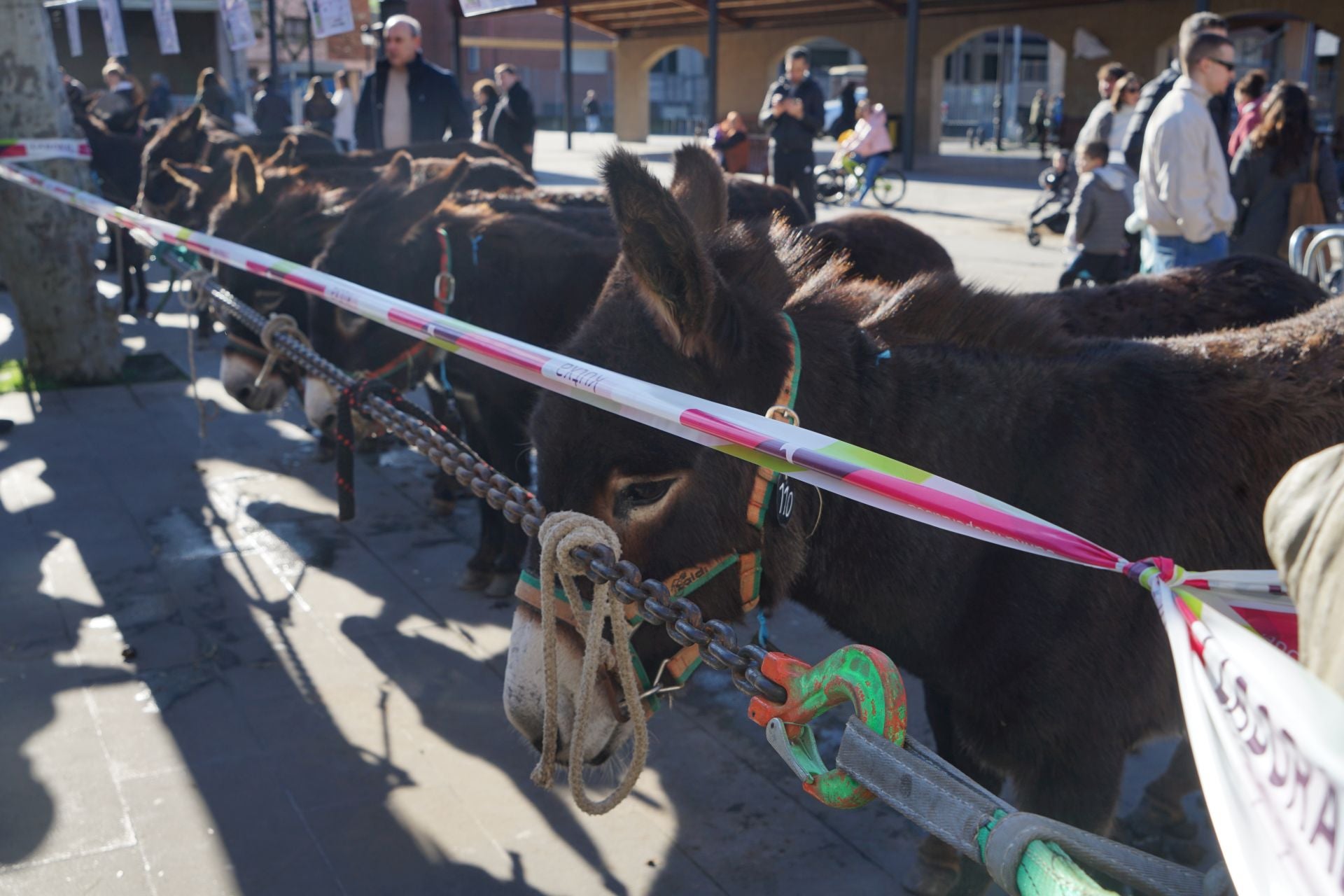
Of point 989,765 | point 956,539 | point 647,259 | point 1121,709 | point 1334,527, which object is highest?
point 647,259

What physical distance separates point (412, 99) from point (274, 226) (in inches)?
147

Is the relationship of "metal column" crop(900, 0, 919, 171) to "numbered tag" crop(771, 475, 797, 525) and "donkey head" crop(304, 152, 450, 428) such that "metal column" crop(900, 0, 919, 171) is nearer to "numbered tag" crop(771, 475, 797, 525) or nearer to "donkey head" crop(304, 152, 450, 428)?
"donkey head" crop(304, 152, 450, 428)

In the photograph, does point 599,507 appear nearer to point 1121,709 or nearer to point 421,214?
point 1121,709

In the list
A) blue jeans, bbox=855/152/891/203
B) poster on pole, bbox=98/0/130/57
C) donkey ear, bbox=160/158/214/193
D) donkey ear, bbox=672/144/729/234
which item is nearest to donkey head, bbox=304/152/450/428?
donkey ear, bbox=672/144/729/234

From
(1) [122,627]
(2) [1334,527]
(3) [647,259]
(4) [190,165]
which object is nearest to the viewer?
(2) [1334,527]

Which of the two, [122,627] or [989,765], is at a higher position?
[989,765]

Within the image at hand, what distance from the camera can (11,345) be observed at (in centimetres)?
1052

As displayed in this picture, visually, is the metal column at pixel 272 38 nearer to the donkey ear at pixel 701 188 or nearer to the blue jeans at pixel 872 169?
the blue jeans at pixel 872 169

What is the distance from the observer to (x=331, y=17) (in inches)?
413

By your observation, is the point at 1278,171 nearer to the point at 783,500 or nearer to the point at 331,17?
the point at 783,500

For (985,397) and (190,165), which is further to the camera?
(190,165)

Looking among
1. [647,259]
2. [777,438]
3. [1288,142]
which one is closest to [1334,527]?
[777,438]

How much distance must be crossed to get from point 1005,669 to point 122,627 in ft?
12.6

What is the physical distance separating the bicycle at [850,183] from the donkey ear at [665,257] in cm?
1833
